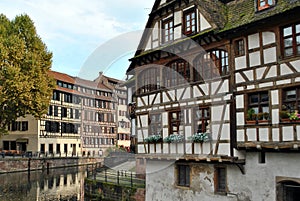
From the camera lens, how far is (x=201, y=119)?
1816 cm

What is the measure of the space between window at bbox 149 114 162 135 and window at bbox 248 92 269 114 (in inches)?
248

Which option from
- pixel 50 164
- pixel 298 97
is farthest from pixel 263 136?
pixel 50 164

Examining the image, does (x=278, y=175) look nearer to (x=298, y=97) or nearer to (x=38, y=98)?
(x=298, y=97)

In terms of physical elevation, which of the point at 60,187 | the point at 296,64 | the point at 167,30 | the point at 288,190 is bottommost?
the point at 60,187

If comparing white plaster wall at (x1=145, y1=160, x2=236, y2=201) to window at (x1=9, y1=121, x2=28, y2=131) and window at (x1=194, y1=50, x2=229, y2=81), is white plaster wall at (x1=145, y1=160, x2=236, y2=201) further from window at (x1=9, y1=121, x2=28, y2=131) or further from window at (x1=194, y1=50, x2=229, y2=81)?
window at (x1=9, y1=121, x2=28, y2=131)

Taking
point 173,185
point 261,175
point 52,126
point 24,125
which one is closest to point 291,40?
point 261,175

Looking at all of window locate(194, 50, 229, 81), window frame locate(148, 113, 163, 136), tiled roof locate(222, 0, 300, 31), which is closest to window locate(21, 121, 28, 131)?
Answer: window frame locate(148, 113, 163, 136)

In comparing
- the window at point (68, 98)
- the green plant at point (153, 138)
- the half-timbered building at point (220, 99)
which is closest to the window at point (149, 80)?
the half-timbered building at point (220, 99)

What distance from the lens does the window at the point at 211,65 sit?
1730 centimetres

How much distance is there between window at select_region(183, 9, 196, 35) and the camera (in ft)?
62.3

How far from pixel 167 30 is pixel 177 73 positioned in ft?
8.66

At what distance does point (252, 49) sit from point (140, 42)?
8.41 metres

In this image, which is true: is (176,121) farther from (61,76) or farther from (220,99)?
(61,76)

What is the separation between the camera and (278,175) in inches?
581
